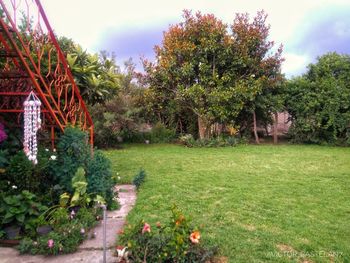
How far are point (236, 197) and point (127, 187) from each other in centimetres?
192

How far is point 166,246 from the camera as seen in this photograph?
2.59 meters

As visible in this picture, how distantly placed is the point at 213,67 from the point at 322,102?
4.09m

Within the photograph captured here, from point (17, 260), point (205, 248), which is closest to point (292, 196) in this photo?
point (205, 248)

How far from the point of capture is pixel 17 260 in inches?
110

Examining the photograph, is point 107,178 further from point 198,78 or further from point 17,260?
point 198,78

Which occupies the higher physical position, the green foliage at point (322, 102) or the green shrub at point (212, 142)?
the green foliage at point (322, 102)

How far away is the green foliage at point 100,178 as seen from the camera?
390cm

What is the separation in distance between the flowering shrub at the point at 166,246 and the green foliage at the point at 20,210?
1178 mm

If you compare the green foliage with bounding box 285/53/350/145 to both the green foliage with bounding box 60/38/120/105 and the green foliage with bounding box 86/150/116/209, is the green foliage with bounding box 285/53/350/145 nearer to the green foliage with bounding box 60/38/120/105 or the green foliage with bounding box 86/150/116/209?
the green foliage with bounding box 60/38/120/105

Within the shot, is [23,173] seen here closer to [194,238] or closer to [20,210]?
[20,210]

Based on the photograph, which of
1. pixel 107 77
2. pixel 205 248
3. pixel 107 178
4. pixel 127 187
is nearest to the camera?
pixel 205 248

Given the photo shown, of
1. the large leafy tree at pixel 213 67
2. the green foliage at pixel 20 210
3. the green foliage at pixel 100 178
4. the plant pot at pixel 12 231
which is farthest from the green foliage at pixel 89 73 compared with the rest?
the large leafy tree at pixel 213 67

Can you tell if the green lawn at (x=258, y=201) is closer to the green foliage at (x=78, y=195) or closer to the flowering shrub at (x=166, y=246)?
the flowering shrub at (x=166, y=246)

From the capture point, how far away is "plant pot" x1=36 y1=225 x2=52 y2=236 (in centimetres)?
317
